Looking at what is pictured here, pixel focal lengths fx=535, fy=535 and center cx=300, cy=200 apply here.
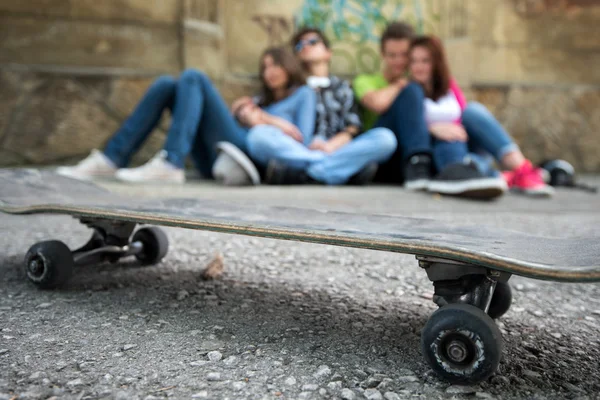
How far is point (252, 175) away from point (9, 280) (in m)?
2.09

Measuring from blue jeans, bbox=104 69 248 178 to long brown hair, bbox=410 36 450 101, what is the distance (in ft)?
4.68

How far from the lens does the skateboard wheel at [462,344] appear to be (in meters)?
0.91

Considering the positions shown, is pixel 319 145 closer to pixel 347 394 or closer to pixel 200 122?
pixel 200 122

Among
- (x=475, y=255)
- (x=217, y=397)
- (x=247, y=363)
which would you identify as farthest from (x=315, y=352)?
(x=475, y=255)

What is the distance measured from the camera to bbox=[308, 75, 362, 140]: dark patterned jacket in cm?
Result: 420

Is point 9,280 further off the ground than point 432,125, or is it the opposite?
point 432,125

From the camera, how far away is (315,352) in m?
1.10

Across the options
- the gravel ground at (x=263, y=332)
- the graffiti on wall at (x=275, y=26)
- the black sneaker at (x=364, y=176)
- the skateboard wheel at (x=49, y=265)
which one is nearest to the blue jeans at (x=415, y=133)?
the black sneaker at (x=364, y=176)

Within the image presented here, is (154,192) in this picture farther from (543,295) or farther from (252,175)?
(543,295)

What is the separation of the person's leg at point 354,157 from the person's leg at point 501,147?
0.57 m

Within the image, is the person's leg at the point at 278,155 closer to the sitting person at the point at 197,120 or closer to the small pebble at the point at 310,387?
the sitting person at the point at 197,120

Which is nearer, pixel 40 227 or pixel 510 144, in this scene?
pixel 40 227

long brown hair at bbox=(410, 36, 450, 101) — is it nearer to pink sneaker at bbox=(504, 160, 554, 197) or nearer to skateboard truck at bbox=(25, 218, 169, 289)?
pink sneaker at bbox=(504, 160, 554, 197)

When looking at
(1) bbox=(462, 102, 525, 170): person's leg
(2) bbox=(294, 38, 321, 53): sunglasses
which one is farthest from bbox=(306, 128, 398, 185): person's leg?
(2) bbox=(294, 38, 321, 53): sunglasses
